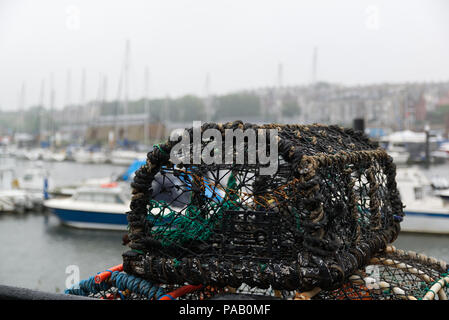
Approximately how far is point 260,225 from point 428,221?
11631mm

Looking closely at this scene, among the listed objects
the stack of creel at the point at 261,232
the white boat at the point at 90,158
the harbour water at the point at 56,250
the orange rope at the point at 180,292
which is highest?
the stack of creel at the point at 261,232

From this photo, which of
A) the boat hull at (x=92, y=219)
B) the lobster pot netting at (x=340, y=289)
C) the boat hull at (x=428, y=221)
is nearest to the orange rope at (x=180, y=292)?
the lobster pot netting at (x=340, y=289)

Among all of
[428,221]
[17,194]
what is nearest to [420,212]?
[428,221]

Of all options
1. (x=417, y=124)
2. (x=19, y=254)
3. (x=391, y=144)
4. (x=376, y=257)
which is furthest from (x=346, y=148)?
(x=417, y=124)

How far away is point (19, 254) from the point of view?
1253 cm

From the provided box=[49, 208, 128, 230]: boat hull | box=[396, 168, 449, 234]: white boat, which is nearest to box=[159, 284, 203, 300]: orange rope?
box=[49, 208, 128, 230]: boat hull

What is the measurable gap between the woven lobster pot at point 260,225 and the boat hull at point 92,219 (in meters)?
10.4

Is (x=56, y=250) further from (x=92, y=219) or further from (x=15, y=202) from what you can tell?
(x=15, y=202)

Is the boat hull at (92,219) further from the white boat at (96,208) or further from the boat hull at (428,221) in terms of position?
the boat hull at (428,221)

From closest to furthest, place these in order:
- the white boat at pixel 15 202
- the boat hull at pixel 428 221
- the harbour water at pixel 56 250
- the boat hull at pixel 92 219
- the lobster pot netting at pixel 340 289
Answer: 1. the lobster pot netting at pixel 340 289
2. the harbour water at pixel 56 250
3. the boat hull at pixel 428 221
4. the boat hull at pixel 92 219
5. the white boat at pixel 15 202

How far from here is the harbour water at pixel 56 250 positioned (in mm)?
10523

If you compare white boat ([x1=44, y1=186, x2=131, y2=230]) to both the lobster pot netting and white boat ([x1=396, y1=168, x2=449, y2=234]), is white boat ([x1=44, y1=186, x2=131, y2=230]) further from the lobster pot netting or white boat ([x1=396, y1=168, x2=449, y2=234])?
the lobster pot netting
